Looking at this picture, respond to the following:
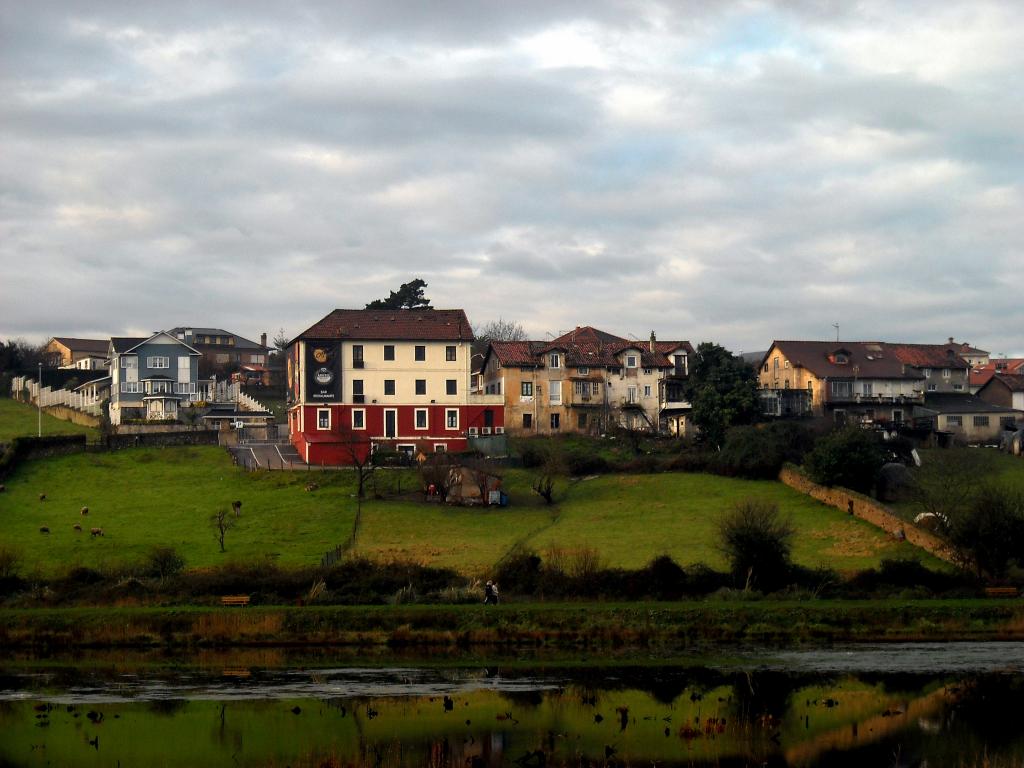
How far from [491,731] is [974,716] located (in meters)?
11.8

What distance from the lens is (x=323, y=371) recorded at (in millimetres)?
91062

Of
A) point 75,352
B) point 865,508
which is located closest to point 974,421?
point 865,508

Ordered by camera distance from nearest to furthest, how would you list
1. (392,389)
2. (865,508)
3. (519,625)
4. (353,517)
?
(519,625) < (865,508) < (353,517) < (392,389)

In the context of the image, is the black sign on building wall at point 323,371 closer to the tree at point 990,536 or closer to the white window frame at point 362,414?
the white window frame at point 362,414

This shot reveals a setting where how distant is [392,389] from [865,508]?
36.8m

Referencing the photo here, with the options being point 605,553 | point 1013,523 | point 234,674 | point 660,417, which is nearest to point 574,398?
point 660,417

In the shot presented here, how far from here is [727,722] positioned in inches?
1254

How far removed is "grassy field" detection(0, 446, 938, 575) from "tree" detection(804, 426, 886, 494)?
1.81 metres

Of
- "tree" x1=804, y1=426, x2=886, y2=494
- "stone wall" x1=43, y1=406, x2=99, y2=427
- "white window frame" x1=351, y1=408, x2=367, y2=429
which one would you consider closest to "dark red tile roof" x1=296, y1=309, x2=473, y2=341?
"white window frame" x1=351, y1=408, x2=367, y2=429

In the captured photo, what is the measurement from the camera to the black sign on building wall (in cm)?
9056

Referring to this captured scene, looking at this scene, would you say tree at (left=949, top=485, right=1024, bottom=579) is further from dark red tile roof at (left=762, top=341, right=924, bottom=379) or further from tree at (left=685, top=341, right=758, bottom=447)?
dark red tile roof at (left=762, top=341, right=924, bottom=379)

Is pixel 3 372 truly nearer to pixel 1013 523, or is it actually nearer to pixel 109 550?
pixel 109 550

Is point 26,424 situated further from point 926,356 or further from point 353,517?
point 926,356

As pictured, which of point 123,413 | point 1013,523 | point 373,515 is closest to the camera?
point 1013,523
